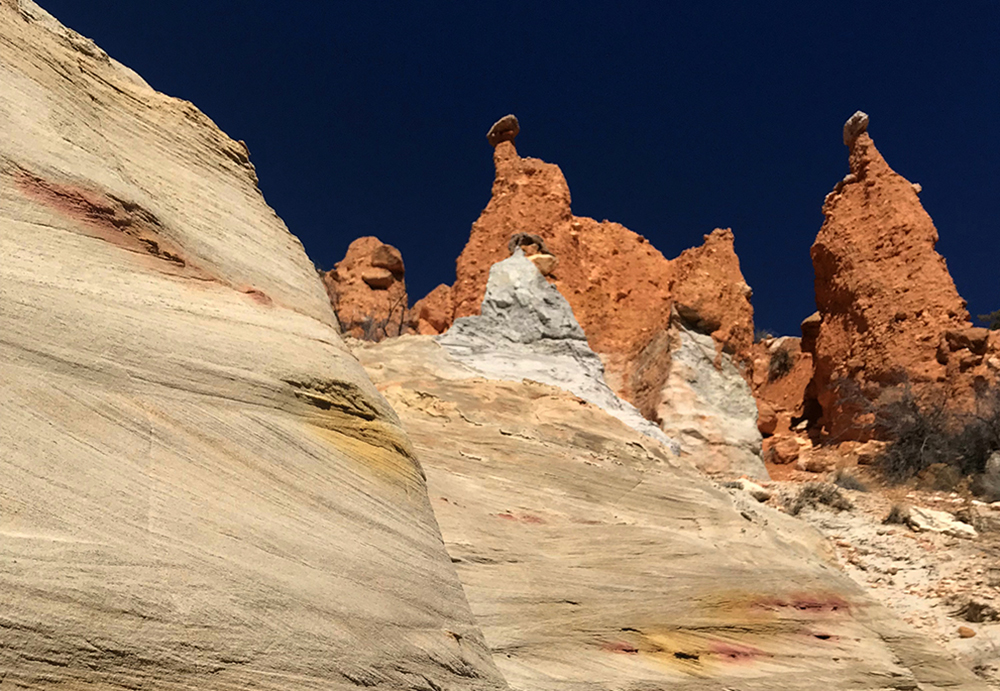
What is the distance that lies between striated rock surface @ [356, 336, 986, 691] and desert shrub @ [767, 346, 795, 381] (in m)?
15.0

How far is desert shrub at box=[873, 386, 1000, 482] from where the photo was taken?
36.6 feet

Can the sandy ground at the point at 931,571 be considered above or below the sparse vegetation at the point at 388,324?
below

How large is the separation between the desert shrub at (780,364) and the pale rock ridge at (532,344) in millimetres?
11489

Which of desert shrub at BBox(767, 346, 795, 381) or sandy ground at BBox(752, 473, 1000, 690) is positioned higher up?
desert shrub at BBox(767, 346, 795, 381)

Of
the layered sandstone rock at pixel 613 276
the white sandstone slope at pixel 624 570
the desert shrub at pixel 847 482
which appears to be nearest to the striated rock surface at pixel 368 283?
the layered sandstone rock at pixel 613 276

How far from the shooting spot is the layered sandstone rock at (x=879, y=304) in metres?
13.8

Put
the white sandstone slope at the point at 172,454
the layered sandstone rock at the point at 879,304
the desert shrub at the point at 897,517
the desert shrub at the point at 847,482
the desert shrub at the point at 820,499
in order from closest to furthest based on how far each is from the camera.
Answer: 1. the white sandstone slope at the point at 172,454
2. the desert shrub at the point at 897,517
3. the desert shrub at the point at 820,499
4. the desert shrub at the point at 847,482
5. the layered sandstone rock at the point at 879,304

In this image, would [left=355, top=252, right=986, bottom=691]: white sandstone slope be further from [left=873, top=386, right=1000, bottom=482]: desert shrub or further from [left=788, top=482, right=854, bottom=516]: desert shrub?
[left=873, top=386, right=1000, bottom=482]: desert shrub

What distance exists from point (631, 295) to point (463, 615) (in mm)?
11950

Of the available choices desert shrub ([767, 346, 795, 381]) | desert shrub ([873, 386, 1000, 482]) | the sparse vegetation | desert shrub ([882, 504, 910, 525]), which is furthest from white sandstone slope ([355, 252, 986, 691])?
desert shrub ([767, 346, 795, 381])

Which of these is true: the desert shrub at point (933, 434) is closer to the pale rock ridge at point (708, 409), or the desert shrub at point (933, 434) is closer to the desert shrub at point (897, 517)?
the pale rock ridge at point (708, 409)

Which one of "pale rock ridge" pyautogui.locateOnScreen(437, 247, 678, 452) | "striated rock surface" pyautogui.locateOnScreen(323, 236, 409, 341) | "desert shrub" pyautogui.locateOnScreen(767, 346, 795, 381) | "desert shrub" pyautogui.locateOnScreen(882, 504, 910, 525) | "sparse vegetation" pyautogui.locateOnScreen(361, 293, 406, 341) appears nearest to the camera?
"desert shrub" pyautogui.locateOnScreen(882, 504, 910, 525)

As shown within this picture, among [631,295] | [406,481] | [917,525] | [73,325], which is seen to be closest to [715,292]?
[631,295]

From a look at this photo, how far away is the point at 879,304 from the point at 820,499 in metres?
8.44
